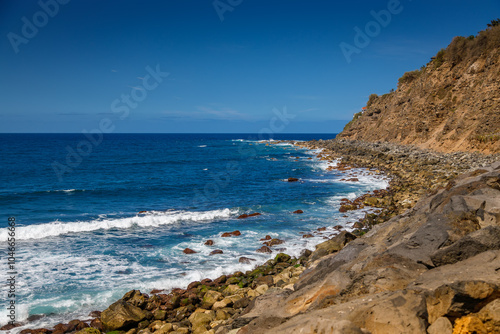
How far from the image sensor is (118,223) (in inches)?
845

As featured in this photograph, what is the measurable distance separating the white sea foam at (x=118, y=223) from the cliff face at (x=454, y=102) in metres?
28.4

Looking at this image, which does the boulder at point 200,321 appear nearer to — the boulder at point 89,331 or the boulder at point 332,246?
the boulder at point 89,331

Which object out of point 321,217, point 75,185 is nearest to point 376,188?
point 321,217

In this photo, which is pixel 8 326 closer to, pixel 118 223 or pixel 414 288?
pixel 118 223

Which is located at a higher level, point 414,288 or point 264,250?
point 414,288

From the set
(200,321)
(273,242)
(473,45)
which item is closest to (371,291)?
(200,321)

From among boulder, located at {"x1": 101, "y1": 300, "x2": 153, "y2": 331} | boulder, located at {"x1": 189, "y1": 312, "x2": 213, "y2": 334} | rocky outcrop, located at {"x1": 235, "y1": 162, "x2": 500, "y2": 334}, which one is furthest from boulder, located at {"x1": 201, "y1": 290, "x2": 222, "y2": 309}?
rocky outcrop, located at {"x1": 235, "y1": 162, "x2": 500, "y2": 334}

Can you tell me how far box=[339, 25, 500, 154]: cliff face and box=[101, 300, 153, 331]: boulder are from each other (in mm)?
34485

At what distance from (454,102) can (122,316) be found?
164 feet

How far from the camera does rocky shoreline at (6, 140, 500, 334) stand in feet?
17.0

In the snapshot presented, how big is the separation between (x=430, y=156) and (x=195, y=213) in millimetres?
28813

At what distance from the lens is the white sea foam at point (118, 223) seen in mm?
19344

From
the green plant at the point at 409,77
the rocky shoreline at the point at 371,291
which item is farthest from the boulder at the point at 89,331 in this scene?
the green plant at the point at 409,77

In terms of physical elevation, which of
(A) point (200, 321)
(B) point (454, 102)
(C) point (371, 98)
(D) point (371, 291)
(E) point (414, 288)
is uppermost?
(C) point (371, 98)
